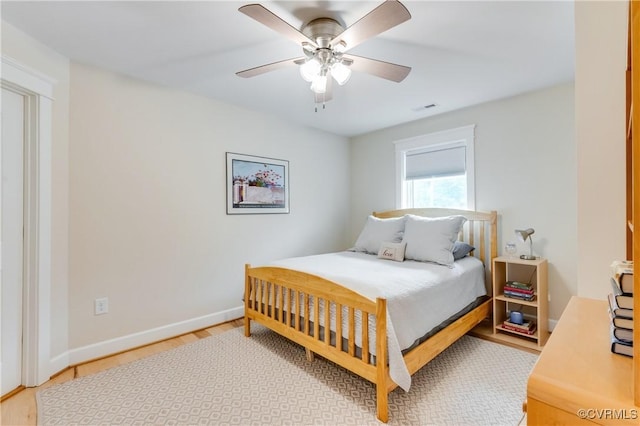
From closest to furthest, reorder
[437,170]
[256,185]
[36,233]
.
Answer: [36,233] → [256,185] → [437,170]

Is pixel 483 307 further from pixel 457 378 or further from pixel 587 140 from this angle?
pixel 587 140

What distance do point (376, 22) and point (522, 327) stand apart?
110 inches

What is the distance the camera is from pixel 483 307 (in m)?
2.84

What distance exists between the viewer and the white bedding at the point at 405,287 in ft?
5.82

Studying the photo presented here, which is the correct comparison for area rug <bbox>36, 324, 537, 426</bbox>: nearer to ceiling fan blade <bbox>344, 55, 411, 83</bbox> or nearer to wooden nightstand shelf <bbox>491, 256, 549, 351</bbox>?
wooden nightstand shelf <bbox>491, 256, 549, 351</bbox>

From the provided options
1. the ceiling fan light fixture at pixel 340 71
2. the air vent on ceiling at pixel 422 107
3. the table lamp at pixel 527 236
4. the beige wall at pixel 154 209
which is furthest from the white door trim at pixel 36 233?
the table lamp at pixel 527 236

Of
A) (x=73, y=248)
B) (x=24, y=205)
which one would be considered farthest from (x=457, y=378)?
(x=24, y=205)

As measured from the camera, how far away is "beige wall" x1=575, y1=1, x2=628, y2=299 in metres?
1.47

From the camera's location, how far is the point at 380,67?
73.7 inches

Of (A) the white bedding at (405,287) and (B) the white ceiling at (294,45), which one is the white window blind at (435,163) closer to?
(B) the white ceiling at (294,45)

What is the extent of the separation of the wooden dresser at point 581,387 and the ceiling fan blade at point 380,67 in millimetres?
1615

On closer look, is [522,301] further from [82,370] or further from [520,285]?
[82,370]

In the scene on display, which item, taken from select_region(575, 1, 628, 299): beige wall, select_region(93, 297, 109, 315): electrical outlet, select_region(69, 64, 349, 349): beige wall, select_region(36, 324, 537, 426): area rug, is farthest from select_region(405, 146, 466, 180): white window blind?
select_region(93, 297, 109, 315): electrical outlet

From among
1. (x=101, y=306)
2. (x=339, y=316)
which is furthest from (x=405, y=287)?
(x=101, y=306)
